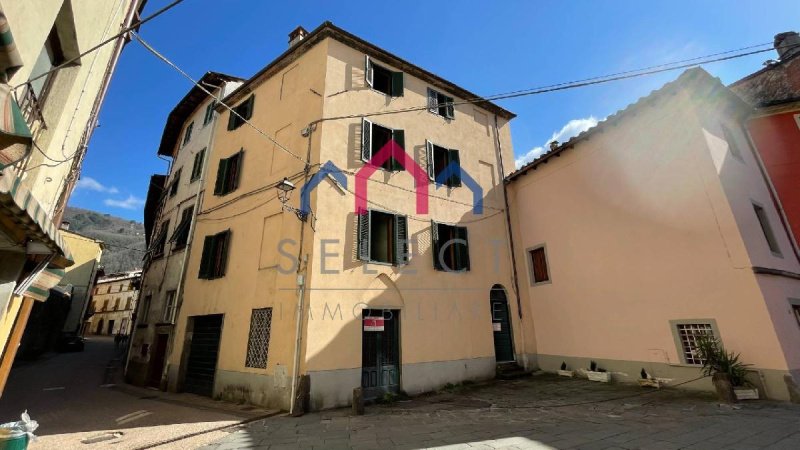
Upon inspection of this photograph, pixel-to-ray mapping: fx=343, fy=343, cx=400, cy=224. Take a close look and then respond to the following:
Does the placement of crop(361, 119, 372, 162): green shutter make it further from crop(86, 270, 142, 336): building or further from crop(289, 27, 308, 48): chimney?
crop(86, 270, 142, 336): building

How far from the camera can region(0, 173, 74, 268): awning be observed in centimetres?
290

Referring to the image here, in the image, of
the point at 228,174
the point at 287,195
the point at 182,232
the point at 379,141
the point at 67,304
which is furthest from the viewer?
the point at 67,304

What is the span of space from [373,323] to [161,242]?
10863mm

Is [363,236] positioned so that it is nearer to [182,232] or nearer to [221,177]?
[221,177]

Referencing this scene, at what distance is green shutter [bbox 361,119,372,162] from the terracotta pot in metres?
9.24

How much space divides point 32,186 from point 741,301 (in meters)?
12.7

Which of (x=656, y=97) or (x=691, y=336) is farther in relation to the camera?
(x=656, y=97)

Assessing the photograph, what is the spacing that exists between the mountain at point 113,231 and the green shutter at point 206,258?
3078 inches

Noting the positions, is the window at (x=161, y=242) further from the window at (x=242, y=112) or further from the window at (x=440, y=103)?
the window at (x=440, y=103)

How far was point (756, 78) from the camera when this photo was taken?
1411 centimetres

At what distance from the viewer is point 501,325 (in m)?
11.0

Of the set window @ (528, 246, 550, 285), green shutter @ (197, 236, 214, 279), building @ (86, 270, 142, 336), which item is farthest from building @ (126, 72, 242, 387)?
building @ (86, 270, 142, 336)

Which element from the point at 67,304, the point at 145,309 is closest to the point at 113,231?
the point at 67,304

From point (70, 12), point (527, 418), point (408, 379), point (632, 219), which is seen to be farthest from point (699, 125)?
point (70, 12)
